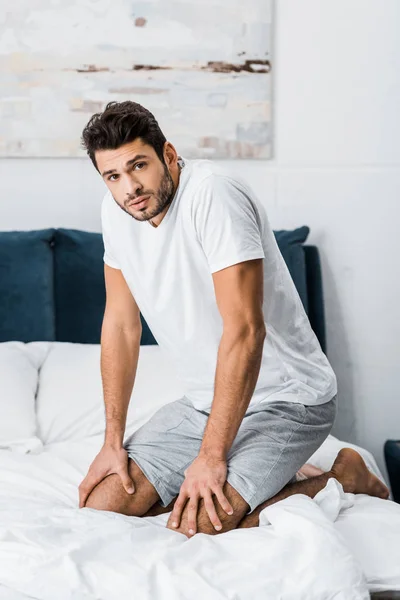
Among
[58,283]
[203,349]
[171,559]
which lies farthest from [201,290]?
[58,283]

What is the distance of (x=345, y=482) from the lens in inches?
81.2

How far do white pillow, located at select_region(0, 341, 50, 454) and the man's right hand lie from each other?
356 mm

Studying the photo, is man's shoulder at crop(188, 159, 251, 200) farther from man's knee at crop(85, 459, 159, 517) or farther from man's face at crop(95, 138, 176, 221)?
man's knee at crop(85, 459, 159, 517)

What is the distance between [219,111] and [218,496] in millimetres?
1638

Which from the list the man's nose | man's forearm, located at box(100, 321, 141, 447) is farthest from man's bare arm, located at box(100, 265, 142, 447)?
the man's nose

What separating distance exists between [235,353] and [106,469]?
18.5 inches

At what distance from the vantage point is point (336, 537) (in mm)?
1535

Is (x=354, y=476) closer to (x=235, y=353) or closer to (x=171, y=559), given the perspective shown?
(x=235, y=353)

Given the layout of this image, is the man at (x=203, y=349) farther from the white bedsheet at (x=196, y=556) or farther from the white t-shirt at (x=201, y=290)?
the white bedsheet at (x=196, y=556)

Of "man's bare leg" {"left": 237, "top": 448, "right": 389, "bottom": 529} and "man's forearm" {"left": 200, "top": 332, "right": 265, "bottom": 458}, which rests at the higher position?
"man's forearm" {"left": 200, "top": 332, "right": 265, "bottom": 458}

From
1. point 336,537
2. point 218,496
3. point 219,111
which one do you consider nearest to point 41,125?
point 219,111

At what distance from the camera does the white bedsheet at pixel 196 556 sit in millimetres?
1425

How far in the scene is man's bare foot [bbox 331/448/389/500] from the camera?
2.07m

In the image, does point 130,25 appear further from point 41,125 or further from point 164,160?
point 164,160
